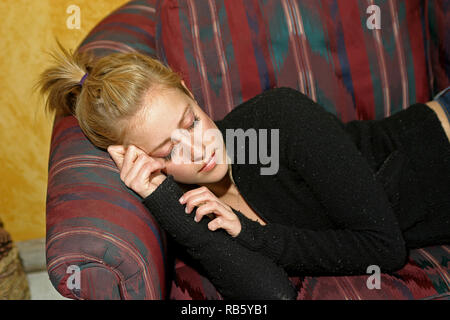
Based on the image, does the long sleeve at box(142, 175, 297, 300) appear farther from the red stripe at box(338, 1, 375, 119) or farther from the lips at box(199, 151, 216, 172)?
the red stripe at box(338, 1, 375, 119)

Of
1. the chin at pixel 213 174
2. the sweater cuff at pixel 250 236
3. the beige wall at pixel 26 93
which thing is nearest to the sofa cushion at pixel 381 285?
the sweater cuff at pixel 250 236

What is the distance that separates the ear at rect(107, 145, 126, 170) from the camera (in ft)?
3.64

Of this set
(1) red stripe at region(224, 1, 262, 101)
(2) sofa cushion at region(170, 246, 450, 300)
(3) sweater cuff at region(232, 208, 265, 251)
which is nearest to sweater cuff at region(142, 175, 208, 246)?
(3) sweater cuff at region(232, 208, 265, 251)

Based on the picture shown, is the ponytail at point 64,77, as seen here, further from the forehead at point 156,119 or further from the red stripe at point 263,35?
the red stripe at point 263,35

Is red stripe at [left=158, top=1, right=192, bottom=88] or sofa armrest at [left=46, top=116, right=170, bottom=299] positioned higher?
red stripe at [left=158, top=1, right=192, bottom=88]

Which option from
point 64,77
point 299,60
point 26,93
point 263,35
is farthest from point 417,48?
point 26,93

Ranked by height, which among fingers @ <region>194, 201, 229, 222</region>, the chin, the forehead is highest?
the forehead

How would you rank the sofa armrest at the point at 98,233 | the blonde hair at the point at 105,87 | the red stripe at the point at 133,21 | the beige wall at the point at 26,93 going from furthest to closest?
the beige wall at the point at 26,93, the red stripe at the point at 133,21, the blonde hair at the point at 105,87, the sofa armrest at the point at 98,233

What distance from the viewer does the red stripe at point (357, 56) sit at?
1.38 metres

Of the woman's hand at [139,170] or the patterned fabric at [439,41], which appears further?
the patterned fabric at [439,41]

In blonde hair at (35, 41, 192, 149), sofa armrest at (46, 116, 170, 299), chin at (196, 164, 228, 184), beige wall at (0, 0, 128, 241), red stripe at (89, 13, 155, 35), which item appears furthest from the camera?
beige wall at (0, 0, 128, 241)

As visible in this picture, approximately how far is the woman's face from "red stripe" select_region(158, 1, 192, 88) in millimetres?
239

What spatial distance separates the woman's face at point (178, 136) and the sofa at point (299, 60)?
0.13 meters
